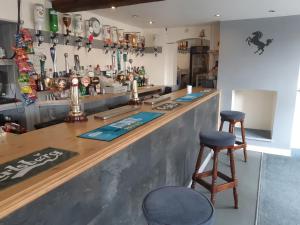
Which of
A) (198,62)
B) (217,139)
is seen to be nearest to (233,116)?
(217,139)

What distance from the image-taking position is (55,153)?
1.05 meters

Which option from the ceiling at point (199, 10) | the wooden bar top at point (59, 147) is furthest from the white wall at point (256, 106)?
the wooden bar top at point (59, 147)

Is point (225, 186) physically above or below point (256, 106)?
below

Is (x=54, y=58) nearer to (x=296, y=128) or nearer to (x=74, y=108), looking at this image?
(x=74, y=108)

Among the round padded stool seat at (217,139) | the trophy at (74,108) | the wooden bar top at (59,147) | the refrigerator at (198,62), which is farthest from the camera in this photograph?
the refrigerator at (198,62)

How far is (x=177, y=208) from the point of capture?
1.13 m

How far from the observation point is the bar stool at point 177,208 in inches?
41.5

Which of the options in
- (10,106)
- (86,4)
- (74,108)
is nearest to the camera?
(74,108)

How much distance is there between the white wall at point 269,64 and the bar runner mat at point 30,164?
3996 millimetres

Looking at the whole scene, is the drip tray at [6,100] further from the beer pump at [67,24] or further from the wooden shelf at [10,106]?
the beer pump at [67,24]

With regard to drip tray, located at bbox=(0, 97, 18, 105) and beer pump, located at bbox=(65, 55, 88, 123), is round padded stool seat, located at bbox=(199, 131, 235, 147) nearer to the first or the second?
beer pump, located at bbox=(65, 55, 88, 123)

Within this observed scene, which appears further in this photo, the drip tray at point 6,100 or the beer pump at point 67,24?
the beer pump at point 67,24

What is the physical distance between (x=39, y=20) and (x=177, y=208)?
2.85 m

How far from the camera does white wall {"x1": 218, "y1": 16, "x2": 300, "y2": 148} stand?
13.1 ft
